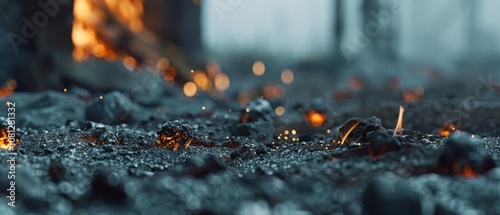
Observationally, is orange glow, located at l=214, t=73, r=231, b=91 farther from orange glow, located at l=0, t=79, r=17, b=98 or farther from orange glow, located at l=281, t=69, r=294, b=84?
orange glow, located at l=0, t=79, r=17, b=98

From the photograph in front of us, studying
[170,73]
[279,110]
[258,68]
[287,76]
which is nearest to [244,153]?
[279,110]

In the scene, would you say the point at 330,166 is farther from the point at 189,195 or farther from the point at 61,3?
the point at 61,3

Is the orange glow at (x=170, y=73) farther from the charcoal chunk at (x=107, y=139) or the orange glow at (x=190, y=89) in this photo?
the charcoal chunk at (x=107, y=139)

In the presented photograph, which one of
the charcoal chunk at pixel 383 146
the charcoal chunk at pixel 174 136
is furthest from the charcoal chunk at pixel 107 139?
the charcoal chunk at pixel 383 146

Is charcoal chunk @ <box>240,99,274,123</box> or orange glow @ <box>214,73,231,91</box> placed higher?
orange glow @ <box>214,73,231,91</box>

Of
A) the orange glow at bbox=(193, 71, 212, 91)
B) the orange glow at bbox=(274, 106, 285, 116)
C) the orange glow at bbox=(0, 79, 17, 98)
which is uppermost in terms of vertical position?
the orange glow at bbox=(193, 71, 212, 91)

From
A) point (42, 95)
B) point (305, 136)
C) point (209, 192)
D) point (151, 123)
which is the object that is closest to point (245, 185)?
point (209, 192)

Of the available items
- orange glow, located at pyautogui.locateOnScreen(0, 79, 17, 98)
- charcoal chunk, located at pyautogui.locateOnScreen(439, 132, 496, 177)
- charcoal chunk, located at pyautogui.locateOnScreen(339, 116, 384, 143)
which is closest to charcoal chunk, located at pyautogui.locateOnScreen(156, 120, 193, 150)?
charcoal chunk, located at pyautogui.locateOnScreen(339, 116, 384, 143)
